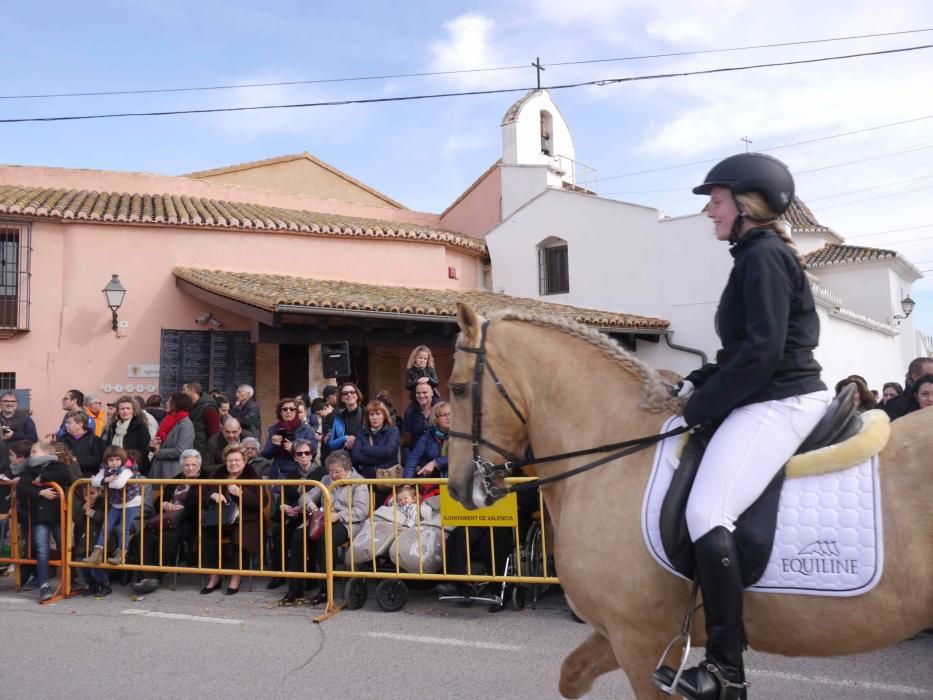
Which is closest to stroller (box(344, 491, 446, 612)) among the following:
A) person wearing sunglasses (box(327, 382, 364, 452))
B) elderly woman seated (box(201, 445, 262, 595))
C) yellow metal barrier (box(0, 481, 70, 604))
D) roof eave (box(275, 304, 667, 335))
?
elderly woman seated (box(201, 445, 262, 595))

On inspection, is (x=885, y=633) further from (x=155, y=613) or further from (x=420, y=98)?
(x=420, y=98)

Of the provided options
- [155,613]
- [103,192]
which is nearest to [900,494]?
[155,613]

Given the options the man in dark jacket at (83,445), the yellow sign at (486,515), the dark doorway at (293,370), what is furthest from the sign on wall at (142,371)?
the yellow sign at (486,515)

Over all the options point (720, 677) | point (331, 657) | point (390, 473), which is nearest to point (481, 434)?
point (720, 677)

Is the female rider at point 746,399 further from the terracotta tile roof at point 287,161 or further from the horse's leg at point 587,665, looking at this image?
the terracotta tile roof at point 287,161

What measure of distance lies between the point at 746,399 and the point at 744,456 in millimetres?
232

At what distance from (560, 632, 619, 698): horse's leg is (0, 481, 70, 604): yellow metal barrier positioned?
661 cm

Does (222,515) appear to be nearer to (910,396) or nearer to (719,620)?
(719,620)

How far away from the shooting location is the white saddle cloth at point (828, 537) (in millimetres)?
2797

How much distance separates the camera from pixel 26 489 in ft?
28.0

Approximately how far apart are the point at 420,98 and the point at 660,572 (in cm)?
1433

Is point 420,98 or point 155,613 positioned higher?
point 420,98

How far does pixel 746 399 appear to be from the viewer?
9.84 ft

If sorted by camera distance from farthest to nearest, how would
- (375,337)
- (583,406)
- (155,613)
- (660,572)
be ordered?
(375,337), (155,613), (583,406), (660,572)
